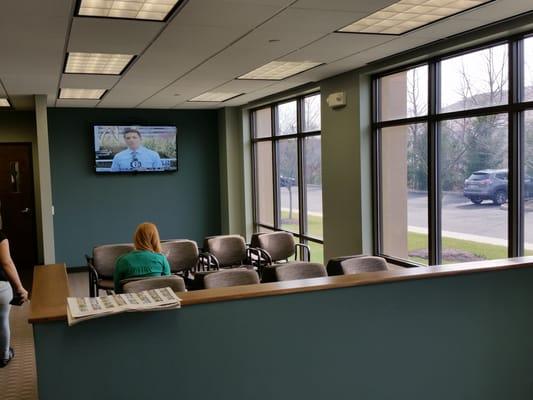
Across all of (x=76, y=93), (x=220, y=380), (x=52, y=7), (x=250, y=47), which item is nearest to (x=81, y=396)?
(x=220, y=380)

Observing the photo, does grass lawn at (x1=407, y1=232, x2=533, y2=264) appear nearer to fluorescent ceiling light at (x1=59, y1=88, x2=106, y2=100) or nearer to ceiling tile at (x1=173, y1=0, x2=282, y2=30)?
ceiling tile at (x1=173, y1=0, x2=282, y2=30)

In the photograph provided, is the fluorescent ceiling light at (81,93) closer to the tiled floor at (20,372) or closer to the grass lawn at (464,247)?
the tiled floor at (20,372)

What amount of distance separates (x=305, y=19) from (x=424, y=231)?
2.51m

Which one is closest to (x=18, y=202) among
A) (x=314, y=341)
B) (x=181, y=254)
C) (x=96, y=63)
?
(x=181, y=254)

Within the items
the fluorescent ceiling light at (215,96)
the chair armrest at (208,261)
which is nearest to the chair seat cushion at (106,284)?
the chair armrest at (208,261)

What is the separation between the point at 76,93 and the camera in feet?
24.7

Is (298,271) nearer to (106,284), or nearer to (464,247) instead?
(464,247)

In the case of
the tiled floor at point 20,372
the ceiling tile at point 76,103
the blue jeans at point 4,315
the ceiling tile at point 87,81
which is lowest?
the tiled floor at point 20,372

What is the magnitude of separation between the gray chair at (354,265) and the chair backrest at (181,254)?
210cm

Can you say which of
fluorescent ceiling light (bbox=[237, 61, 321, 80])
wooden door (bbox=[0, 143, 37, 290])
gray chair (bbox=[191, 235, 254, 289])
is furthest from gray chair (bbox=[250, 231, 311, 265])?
wooden door (bbox=[0, 143, 37, 290])

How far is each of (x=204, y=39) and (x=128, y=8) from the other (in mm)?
871

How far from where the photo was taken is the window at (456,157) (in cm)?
434

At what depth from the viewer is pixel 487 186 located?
4660mm

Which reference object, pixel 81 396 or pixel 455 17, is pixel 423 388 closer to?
pixel 81 396
